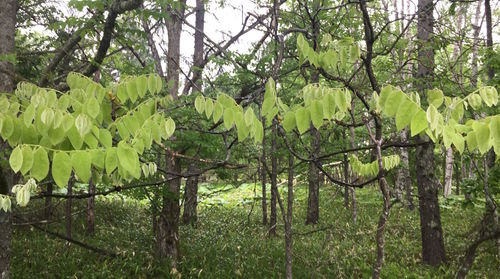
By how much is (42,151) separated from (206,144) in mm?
4433

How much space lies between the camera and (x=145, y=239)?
30.9 feet

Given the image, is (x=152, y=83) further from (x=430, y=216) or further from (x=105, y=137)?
(x=430, y=216)

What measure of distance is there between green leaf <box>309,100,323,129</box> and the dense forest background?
11 mm

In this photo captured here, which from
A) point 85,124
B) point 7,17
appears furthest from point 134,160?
point 7,17

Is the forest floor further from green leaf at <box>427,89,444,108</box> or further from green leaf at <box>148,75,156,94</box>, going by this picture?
green leaf at <box>148,75,156,94</box>

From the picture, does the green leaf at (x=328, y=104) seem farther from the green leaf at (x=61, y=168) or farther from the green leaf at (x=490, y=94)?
the green leaf at (x=61, y=168)

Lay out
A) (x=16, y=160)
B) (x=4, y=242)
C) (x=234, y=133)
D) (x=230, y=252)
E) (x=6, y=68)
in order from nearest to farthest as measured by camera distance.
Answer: (x=16, y=160), (x=6, y=68), (x=4, y=242), (x=234, y=133), (x=230, y=252)

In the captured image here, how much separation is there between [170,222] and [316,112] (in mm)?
5912

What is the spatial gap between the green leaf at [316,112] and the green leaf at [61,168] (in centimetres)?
108

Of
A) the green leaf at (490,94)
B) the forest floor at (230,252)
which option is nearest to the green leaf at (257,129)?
the green leaf at (490,94)

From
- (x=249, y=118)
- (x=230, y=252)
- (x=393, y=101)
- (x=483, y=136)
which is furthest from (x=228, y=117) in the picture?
(x=230, y=252)

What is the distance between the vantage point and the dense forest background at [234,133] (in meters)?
1.71

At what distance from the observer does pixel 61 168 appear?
4.36ft

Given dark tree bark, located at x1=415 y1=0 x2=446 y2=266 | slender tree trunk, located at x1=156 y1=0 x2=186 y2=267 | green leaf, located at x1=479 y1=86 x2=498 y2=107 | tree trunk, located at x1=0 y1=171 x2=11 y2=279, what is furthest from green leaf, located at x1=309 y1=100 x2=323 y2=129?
dark tree bark, located at x1=415 y1=0 x2=446 y2=266
